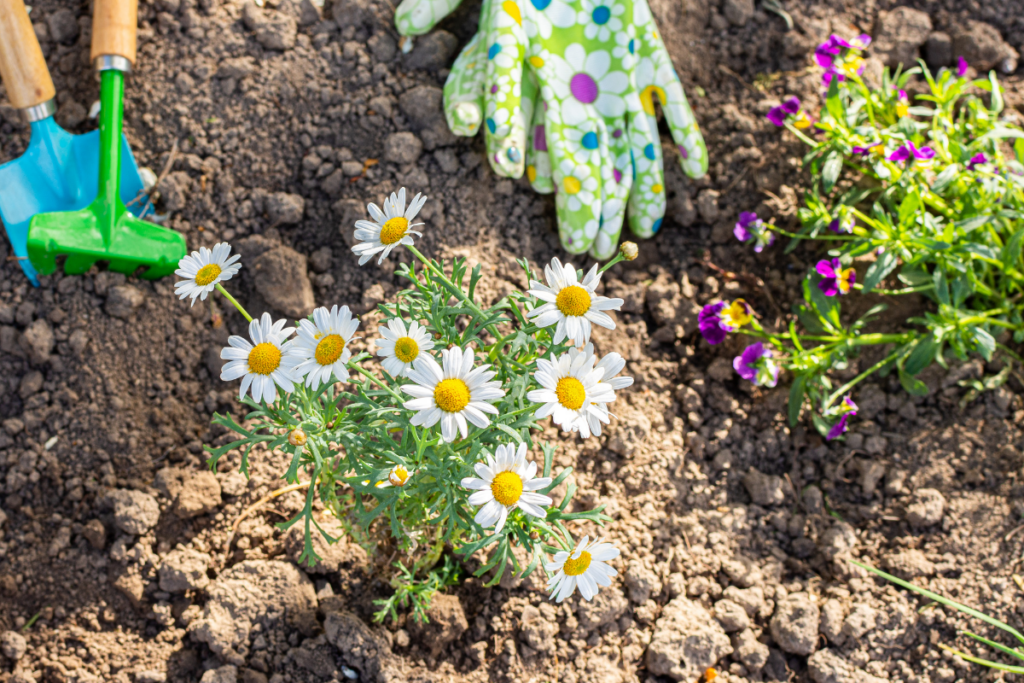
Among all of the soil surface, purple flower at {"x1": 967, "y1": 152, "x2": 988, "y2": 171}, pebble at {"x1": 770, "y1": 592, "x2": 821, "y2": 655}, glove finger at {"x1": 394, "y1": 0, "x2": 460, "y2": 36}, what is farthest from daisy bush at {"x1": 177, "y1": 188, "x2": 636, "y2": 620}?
purple flower at {"x1": 967, "y1": 152, "x2": 988, "y2": 171}

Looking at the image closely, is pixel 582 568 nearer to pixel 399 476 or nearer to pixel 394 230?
pixel 399 476

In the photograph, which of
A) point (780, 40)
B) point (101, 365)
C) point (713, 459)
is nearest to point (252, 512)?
point (101, 365)

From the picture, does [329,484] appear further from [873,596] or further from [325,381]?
[873,596]

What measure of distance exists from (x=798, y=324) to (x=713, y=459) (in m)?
0.49

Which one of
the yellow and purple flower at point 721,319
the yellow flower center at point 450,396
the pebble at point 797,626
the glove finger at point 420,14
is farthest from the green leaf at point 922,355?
the glove finger at point 420,14

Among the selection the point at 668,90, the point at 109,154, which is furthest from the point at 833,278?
the point at 109,154

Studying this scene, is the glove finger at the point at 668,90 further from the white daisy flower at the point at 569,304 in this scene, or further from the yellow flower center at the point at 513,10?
the white daisy flower at the point at 569,304

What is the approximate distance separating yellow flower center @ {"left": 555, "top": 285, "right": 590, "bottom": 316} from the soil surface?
71 cm

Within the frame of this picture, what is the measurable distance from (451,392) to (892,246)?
4.30ft

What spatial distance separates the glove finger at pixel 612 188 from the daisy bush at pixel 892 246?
0.34 m

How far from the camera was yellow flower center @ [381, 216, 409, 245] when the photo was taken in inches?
45.8

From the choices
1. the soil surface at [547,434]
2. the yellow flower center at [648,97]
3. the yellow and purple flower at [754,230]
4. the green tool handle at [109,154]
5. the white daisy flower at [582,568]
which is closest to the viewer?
the white daisy flower at [582,568]

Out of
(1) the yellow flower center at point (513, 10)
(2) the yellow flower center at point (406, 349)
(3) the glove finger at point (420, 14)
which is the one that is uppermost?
(1) the yellow flower center at point (513, 10)

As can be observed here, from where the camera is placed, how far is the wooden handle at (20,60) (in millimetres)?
1776
